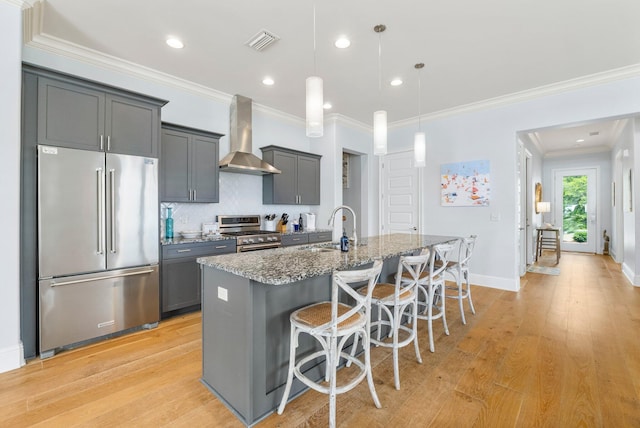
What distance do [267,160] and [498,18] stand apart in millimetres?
3437

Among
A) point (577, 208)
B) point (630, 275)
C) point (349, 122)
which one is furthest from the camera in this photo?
point (577, 208)

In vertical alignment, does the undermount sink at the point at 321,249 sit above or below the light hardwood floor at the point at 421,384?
above

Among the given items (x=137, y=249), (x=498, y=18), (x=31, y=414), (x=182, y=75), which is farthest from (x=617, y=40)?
(x=31, y=414)

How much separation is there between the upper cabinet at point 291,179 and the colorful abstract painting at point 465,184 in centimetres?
228

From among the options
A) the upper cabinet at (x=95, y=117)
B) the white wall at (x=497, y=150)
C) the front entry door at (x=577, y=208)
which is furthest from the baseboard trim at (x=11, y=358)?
the front entry door at (x=577, y=208)

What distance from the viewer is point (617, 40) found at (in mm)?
2941

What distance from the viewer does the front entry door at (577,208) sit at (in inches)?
314

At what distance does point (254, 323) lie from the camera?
1680mm

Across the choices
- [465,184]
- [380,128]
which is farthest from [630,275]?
[380,128]

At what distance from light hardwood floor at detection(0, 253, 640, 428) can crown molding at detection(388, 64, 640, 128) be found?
2.93 metres

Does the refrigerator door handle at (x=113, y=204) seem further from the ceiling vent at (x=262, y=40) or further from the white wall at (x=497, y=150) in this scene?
the white wall at (x=497, y=150)

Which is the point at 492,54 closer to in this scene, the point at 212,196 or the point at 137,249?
the point at 212,196

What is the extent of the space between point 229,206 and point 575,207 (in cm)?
958

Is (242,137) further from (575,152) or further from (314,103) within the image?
(575,152)
